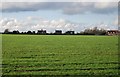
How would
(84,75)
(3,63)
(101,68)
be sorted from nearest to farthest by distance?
(84,75), (101,68), (3,63)

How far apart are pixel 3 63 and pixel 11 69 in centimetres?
204

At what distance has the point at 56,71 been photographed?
1248cm

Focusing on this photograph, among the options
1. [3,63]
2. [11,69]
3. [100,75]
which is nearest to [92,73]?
[100,75]

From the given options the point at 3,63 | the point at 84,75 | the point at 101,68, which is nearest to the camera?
the point at 84,75

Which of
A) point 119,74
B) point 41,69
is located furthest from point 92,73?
point 41,69

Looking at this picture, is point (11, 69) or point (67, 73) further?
point (11, 69)

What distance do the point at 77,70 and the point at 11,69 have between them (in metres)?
3.17

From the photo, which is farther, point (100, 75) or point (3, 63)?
point (3, 63)

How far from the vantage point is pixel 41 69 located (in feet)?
42.4

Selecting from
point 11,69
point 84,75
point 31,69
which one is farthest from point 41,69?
point 84,75

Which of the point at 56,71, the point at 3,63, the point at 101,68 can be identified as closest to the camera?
the point at 56,71

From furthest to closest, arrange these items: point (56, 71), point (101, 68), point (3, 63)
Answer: point (3, 63) < point (101, 68) < point (56, 71)

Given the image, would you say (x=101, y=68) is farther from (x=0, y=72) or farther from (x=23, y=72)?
(x=0, y=72)

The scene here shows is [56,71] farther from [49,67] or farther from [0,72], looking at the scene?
[0,72]
